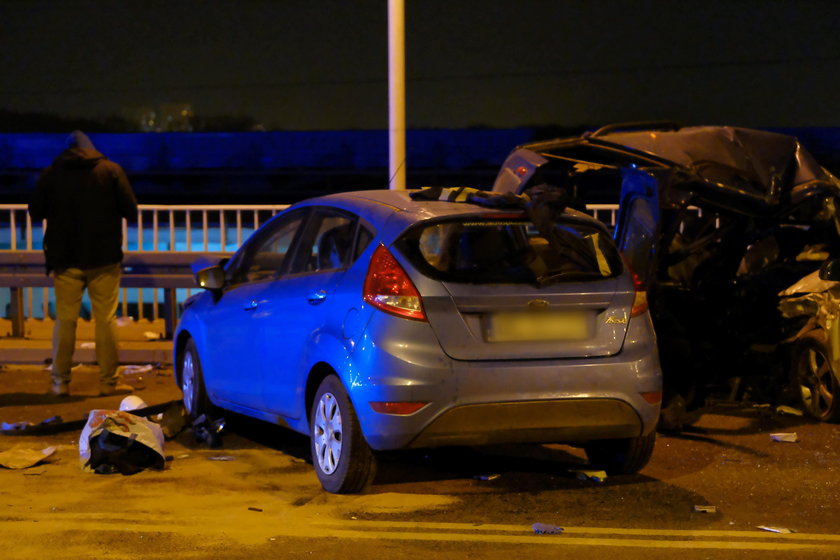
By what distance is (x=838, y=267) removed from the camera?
754 cm

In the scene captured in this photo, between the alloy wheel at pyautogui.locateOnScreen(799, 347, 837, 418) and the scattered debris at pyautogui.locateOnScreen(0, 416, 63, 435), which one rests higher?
the alloy wheel at pyautogui.locateOnScreen(799, 347, 837, 418)

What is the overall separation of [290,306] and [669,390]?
2.85 meters

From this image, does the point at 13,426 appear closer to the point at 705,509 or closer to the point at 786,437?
the point at 705,509

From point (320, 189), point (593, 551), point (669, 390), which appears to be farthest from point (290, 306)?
point (320, 189)

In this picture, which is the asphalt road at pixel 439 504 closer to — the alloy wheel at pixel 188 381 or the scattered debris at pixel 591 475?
the scattered debris at pixel 591 475

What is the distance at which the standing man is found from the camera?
31.0 feet

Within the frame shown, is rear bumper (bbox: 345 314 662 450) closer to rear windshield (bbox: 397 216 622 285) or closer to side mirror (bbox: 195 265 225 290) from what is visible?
rear windshield (bbox: 397 216 622 285)

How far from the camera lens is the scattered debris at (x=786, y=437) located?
25.2ft

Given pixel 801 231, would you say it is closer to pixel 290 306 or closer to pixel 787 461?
pixel 787 461

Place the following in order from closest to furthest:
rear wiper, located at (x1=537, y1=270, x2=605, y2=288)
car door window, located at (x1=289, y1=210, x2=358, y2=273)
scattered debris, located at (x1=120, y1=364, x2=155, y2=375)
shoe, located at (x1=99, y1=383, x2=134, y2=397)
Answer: rear wiper, located at (x1=537, y1=270, x2=605, y2=288) < car door window, located at (x1=289, y1=210, x2=358, y2=273) < shoe, located at (x1=99, y1=383, x2=134, y2=397) < scattered debris, located at (x1=120, y1=364, x2=155, y2=375)

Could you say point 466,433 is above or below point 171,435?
above

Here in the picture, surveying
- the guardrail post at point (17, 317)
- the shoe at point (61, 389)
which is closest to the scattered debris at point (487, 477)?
the shoe at point (61, 389)

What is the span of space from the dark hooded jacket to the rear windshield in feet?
14.0

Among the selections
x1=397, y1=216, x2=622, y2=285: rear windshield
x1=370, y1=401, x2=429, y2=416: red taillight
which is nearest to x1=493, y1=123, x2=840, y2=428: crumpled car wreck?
x1=397, y1=216, x2=622, y2=285: rear windshield
